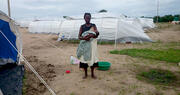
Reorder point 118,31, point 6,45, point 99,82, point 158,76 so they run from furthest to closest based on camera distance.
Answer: point 118,31, point 6,45, point 158,76, point 99,82

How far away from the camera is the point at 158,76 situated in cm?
402

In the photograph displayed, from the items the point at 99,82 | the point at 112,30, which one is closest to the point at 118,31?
the point at 112,30

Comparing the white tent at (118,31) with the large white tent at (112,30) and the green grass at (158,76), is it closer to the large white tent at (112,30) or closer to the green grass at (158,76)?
the large white tent at (112,30)

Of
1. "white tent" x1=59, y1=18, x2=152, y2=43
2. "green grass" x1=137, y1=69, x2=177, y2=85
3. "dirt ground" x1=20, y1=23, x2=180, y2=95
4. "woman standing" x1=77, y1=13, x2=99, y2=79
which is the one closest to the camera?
"dirt ground" x1=20, y1=23, x2=180, y2=95

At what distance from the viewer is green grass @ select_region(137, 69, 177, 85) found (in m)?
3.69

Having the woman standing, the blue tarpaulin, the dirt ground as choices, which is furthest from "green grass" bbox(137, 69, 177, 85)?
the blue tarpaulin

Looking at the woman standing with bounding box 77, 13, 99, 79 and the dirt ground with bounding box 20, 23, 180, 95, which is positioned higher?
the woman standing with bounding box 77, 13, 99, 79

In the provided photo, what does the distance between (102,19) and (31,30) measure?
11859 mm

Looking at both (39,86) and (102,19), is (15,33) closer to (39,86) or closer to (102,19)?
(39,86)

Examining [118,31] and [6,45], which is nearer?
[6,45]

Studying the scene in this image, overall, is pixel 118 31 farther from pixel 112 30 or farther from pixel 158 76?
pixel 158 76

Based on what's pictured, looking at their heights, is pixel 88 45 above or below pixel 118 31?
below

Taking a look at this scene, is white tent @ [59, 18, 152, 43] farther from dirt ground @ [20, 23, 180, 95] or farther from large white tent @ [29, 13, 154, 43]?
dirt ground @ [20, 23, 180, 95]

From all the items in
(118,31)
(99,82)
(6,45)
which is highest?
(118,31)
